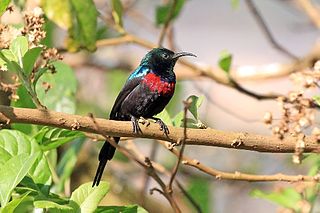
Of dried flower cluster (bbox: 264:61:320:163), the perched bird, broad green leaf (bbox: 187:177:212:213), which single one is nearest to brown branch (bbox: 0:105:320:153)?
dried flower cluster (bbox: 264:61:320:163)

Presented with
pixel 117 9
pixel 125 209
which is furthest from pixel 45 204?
pixel 117 9

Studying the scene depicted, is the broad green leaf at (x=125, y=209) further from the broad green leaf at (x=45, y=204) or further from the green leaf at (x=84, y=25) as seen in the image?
the green leaf at (x=84, y=25)

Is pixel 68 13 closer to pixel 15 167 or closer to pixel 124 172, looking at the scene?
pixel 15 167

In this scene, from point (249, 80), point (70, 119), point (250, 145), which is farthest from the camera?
point (249, 80)

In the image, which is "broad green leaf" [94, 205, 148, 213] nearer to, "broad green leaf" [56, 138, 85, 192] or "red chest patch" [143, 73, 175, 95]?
"broad green leaf" [56, 138, 85, 192]

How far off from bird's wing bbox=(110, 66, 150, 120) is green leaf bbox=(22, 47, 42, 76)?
0.58m

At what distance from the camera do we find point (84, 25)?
180 centimetres

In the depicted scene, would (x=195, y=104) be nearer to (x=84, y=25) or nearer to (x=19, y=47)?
(x=19, y=47)

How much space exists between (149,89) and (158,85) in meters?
0.03

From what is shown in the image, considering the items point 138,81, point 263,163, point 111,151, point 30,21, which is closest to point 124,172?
point 263,163

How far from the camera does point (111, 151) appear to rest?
172 cm

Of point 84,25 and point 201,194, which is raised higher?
point 84,25

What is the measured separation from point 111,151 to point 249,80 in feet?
3.21

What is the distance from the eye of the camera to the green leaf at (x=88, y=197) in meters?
1.30
